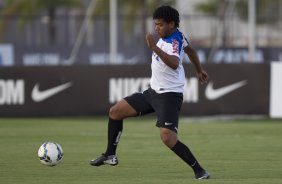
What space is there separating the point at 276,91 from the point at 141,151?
996 cm

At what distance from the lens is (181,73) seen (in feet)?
43.0

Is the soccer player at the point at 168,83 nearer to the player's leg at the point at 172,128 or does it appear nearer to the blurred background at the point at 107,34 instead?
the player's leg at the point at 172,128

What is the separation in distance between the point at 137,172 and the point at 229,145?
5.06 meters

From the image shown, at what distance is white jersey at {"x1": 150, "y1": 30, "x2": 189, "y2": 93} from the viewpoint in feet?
42.2

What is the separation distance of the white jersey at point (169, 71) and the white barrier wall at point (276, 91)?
13.3 metres

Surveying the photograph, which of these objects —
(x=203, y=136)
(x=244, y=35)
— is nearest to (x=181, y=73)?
(x=203, y=136)

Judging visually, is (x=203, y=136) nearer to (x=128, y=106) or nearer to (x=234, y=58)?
(x=128, y=106)

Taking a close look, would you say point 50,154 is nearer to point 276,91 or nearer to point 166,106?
point 166,106

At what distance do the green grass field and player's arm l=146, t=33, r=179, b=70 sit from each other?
152 centimetres

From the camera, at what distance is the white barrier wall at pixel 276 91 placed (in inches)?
1029

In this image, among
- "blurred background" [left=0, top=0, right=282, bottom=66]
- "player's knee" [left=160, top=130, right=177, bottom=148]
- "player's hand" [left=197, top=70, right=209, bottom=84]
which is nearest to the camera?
"player's knee" [left=160, top=130, right=177, bottom=148]

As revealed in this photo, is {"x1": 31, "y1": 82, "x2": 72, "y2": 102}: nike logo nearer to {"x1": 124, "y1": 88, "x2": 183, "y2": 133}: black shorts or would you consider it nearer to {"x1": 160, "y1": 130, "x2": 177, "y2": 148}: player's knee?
{"x1": 124, "y1": 88, "x2": 183, "y2": 133}: black shorts

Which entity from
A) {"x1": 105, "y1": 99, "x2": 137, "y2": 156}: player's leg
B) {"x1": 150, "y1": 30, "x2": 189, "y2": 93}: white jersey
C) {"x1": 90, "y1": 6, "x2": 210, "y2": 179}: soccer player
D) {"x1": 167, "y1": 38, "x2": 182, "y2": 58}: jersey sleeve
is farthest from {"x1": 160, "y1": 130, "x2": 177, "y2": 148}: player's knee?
{"x1": 167, "y1": 38, "x2": 182, "y2": 58}: jersey sleeve

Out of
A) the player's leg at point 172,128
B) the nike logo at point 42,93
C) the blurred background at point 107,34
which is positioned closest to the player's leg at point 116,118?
the player's leg at point 172,128
